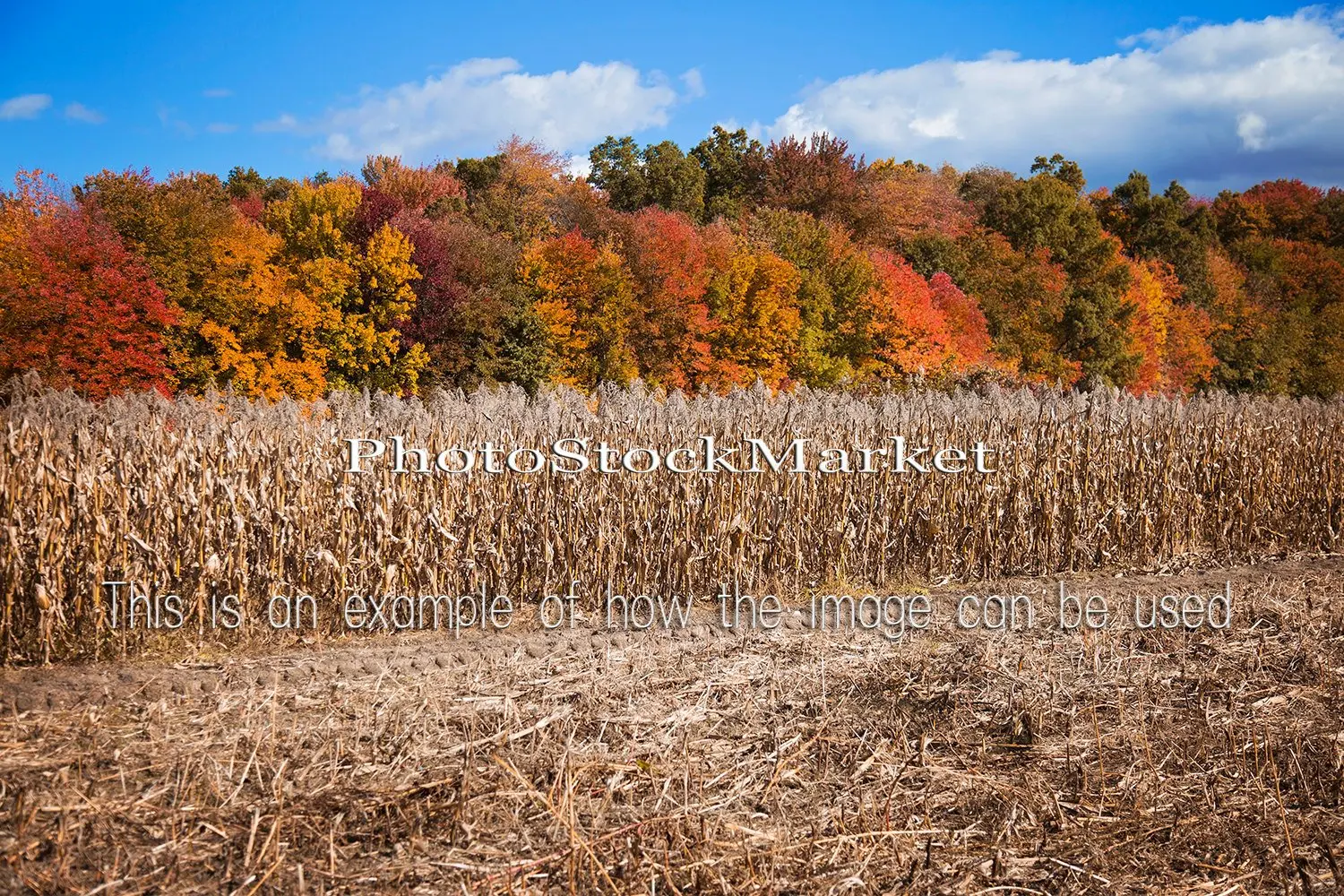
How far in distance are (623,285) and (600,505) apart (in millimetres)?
16096

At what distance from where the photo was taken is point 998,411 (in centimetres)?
938

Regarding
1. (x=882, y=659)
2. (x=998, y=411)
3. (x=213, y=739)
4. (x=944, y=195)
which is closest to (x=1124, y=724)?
(x=882, y=659)

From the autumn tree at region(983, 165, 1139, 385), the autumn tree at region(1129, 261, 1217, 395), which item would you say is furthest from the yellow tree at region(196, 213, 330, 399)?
the autumn tree at region(1129, 261, 1217, 395)

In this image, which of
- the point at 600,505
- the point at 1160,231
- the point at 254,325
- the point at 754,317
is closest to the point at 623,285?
the point at 754,317

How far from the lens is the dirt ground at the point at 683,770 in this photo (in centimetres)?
329

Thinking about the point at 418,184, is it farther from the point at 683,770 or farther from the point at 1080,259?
the point at 683,770

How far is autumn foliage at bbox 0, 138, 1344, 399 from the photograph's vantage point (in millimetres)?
18609

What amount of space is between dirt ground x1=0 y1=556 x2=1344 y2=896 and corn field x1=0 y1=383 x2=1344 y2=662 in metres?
0.64

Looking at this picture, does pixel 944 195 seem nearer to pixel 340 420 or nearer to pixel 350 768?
pixel 340 420

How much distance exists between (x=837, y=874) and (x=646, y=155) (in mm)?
36064

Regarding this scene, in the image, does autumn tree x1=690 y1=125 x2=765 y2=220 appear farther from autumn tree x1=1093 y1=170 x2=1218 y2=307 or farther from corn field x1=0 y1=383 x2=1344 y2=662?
corn field x1=0 y1=383 x2=1344 y2=662

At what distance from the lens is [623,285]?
22562 millimetres

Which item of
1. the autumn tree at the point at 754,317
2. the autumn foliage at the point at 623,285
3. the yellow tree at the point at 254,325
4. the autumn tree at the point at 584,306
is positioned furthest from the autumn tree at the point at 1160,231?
the yellow tree at the point at 254,325

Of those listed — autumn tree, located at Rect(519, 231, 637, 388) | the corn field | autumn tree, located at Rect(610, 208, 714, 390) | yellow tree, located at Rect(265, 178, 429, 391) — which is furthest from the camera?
autumn tree, located at Rect(610, 208, 714, 390)
